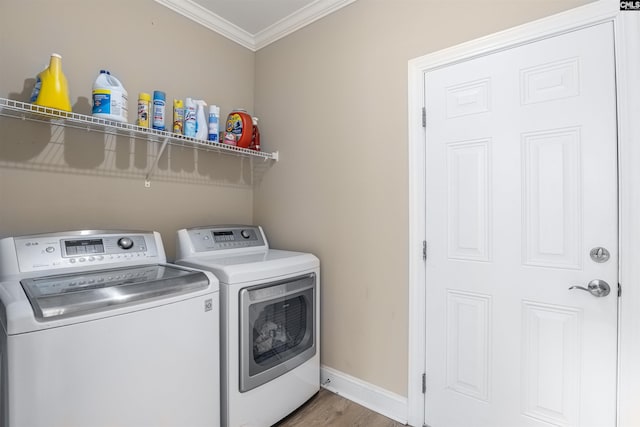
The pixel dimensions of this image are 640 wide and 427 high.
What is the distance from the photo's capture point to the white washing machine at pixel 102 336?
3.25 ft

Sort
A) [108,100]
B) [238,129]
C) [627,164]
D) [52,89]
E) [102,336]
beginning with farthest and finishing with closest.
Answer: [238,129], [108,100], [52,89], [627,164], [102,336]

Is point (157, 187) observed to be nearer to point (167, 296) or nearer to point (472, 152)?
point (167, 296)

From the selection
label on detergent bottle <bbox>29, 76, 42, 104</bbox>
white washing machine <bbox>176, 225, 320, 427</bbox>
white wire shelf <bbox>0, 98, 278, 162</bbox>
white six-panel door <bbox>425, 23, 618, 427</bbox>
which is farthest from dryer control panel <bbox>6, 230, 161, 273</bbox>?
white six-panel door <bbox>425, 23, 618, 427</bbox>

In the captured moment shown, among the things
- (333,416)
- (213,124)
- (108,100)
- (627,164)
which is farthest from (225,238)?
(627,164)

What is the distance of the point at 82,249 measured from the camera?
4.99ft

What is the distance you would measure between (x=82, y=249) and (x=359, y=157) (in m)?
1.58

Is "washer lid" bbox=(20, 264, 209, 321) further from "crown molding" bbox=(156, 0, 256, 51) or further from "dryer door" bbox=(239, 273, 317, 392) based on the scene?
"crown molding" bbox=(156, 0, 256, 51)

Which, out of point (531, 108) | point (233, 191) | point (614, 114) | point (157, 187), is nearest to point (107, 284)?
point (157, 187)

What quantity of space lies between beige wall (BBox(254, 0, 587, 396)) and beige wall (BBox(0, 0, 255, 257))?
1.78ft

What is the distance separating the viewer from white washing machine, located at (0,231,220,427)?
3.25 ft

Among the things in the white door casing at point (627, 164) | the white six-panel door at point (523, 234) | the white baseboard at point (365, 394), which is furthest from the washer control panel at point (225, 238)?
the white door casing at point (627, 164)

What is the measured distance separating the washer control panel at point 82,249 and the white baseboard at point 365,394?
4.52 feet

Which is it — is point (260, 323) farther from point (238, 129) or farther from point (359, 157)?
point (238, 129)

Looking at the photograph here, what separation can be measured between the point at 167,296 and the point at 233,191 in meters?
1.37
